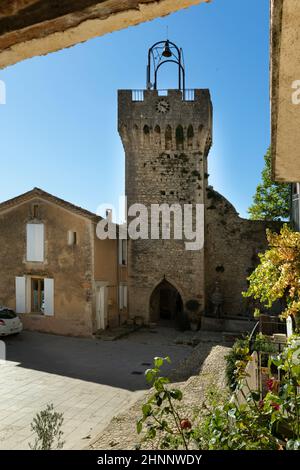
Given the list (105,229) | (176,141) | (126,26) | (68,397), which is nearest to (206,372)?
(68,397)

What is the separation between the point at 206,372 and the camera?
8805 mm

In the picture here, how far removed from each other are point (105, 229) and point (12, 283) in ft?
14.4

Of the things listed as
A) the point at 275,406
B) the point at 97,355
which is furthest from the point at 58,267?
the point at 275,406

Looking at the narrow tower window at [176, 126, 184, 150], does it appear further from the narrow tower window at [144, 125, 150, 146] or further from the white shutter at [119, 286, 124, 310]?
the white shutter at [119, 286, 124, 310]

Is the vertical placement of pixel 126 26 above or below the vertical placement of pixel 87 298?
above

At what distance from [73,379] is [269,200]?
1396cm

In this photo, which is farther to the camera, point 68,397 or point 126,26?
point 68,397

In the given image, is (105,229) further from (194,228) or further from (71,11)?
(71,11)

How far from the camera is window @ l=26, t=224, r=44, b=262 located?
1434 centimetres

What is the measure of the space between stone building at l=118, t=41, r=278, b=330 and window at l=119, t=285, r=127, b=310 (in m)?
0.25

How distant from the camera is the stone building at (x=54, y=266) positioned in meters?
13.7

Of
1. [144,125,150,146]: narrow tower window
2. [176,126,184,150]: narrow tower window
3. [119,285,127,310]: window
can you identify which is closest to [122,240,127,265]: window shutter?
[119,285,127,310]: window

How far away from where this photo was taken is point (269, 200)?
18.9 meters

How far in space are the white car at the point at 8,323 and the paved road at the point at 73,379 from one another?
0.34 m
